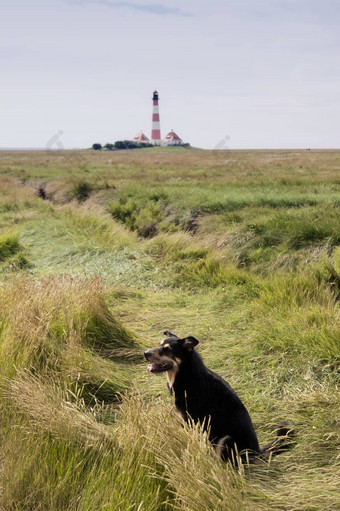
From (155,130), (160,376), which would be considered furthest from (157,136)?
(160,376)

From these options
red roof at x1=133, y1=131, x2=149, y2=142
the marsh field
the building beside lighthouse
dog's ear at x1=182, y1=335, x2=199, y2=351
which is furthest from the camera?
red roof at x1=133, y1=131, x2=149, y2=142

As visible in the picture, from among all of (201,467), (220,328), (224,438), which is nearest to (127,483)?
(201,467)

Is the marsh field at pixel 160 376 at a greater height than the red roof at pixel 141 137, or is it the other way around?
the red roof at pixel 141 137

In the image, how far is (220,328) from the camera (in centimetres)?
659

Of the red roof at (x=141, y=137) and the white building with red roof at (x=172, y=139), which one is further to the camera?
the red roof at (x=141, y=137)

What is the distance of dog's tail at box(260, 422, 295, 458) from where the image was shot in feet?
11.8

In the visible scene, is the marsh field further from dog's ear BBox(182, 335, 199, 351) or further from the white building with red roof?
the white building with red roof

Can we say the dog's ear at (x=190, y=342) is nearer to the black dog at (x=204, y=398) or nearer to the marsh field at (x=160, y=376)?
the black dog at (x=204, y=398)

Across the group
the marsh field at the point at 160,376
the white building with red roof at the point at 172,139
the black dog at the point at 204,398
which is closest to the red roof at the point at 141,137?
the white building with red roof at the point at 172,139

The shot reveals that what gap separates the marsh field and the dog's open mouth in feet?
0.92

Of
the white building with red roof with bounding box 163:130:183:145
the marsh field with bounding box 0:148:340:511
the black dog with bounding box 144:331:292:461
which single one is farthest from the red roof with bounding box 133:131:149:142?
the black dog with bounding box 144:331:292:461

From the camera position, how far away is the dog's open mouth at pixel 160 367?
353 centimetres

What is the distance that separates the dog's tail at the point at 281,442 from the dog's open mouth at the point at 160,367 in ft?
3.26

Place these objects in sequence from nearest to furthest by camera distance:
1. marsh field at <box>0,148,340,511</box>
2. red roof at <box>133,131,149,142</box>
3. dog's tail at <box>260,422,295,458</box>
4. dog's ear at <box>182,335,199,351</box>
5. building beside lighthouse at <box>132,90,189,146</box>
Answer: marsh field at <box>0,148,340,511</box>, dog's ear at <box>182,335,199,351</box>, dog's tail at <box>260,422,295,458</box>, building beside lighthouse at <box>132,90,189,146</box>, red roof at <box>133,131,149,142</box>
